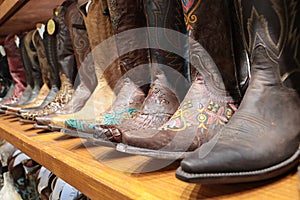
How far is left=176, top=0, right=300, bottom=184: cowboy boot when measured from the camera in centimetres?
43

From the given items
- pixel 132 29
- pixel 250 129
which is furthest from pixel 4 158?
pixel 250 129

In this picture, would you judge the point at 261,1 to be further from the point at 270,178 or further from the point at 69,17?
the point at 69,17

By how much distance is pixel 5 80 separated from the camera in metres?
2.16

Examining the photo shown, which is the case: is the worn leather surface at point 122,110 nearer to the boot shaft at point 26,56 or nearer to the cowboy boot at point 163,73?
the cowboy boot at point 163,73

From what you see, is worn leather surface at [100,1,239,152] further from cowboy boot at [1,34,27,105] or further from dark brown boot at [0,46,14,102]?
dark brown boot at [0,46,14,102]

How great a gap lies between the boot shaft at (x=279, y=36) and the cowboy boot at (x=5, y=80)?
1.80 meters

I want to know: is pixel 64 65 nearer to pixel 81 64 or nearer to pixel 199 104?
pixel 81 64

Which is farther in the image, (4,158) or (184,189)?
(4,158)

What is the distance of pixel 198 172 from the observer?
0.42 meters

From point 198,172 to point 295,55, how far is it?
23 cm

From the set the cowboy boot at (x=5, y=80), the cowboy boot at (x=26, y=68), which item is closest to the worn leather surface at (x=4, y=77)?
the cowboy boot at (x=5, y=80)

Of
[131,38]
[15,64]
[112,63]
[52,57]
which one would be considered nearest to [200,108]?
[131,38]

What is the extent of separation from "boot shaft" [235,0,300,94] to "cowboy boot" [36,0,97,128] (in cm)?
73

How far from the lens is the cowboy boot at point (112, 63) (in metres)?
0.86
